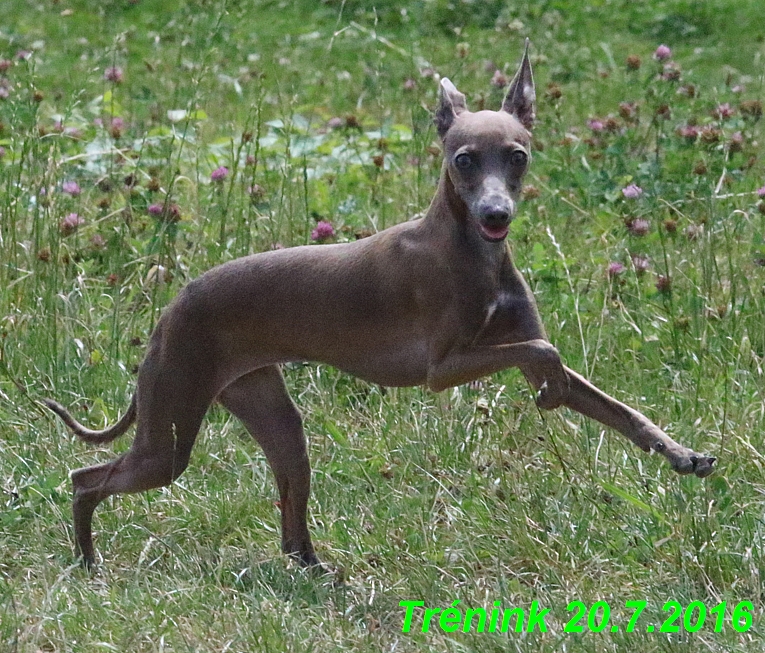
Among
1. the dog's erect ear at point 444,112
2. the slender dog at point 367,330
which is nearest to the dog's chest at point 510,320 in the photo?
the slender dog at point 367,330

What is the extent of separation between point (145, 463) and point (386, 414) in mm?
942

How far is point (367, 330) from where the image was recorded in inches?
150

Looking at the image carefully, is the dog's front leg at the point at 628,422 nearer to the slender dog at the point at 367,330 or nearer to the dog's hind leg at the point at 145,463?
the slender dog at the point at 367,330

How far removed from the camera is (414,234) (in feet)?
12.3

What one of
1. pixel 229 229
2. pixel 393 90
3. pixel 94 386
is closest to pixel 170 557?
pixel 94 386

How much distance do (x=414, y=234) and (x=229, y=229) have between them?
2097 mm

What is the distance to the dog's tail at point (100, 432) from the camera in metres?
4.16

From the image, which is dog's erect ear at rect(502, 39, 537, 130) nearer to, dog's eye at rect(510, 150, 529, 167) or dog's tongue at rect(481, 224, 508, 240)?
dog's eye at rect(510, 150, 529, 167)

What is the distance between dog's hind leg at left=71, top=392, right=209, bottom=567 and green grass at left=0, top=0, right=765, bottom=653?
133 mm

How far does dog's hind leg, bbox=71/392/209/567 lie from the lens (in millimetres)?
3930

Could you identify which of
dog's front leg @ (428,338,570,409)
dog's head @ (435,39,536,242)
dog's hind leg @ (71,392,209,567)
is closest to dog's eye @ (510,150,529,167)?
dog's head @ (435,39,536,242)

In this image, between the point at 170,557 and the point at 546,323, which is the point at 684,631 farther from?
the point at 546,323

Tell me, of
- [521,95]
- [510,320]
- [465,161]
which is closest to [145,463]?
[510,320]

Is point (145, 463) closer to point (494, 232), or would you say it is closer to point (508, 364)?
point (508, 364)
